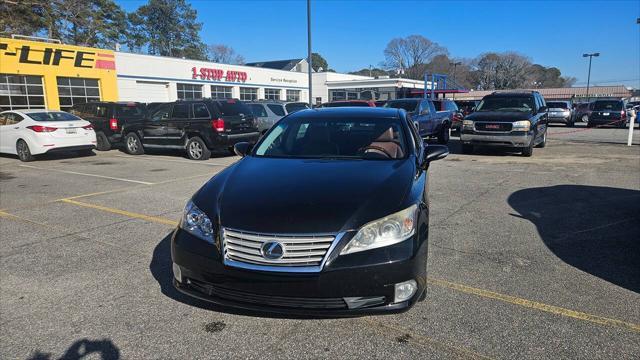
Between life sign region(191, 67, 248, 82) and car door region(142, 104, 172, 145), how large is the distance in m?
19.4

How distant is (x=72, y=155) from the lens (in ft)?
46.9

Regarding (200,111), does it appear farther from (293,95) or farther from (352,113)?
(293,95)

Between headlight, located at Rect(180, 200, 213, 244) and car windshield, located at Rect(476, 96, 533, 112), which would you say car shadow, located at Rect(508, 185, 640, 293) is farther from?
car windshield, located at Rect(476, 96, 533, 112)

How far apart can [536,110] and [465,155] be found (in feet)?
7.83

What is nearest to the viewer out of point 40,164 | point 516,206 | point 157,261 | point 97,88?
point 157,261

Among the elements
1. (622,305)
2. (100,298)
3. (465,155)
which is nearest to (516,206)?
(622,305)

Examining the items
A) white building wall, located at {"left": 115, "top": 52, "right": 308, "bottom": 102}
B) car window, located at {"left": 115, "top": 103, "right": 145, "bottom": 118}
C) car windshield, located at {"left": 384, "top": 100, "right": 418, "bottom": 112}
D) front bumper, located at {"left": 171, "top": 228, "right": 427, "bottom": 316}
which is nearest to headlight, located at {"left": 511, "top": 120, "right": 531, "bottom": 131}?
car windshield, located at {"left": 384, "top": 100, "right": 418, "bottom": 112}

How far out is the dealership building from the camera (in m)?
19.5

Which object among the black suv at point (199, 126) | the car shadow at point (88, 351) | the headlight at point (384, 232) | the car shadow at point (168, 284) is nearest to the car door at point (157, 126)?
the black suv at point (199, 126)

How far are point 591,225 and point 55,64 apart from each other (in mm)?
23218

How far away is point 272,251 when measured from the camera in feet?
8.79

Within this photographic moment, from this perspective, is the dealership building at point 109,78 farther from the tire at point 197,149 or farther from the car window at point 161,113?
the tire at point 197,149

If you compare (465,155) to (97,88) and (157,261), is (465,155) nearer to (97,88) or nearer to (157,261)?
(157,261)

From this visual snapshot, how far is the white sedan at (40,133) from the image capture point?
39.5 feet
